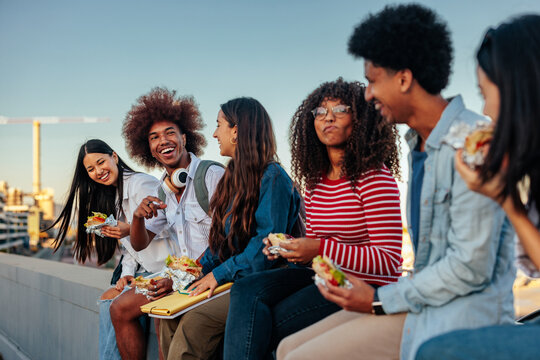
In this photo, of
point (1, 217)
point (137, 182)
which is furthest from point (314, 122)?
point (1, 217)

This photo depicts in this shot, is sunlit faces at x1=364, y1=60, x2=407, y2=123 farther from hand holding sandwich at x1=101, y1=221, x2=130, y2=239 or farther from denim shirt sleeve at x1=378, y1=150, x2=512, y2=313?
hand holding sandwich at x1=101, y1=221, x2=130, y2=239

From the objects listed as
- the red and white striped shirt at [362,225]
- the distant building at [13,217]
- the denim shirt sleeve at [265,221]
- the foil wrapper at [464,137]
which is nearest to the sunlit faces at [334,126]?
the red and white striped shirt at [362,225]

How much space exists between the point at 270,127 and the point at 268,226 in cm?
81

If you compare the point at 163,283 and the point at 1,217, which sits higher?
the point at 163,283

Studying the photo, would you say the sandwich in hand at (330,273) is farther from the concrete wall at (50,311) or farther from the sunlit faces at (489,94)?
the concrete wall at (50,311)

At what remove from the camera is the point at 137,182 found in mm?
4586

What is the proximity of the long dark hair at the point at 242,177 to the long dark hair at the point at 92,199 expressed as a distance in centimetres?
158

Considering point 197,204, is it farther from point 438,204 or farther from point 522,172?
point 522,172

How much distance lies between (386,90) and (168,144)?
2.73m

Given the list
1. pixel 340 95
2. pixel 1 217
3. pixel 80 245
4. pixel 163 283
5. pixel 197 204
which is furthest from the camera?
pixel 1 217

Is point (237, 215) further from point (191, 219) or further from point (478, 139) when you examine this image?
point (478, 139)

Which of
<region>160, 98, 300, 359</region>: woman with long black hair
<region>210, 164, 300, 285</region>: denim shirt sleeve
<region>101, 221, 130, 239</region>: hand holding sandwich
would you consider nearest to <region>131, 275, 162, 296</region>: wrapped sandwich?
<region>160, 98, 300, 359</region>: woman with long black hair

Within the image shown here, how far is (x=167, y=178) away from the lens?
4.32 m

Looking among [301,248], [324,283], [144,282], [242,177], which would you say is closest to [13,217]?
[144,282]
